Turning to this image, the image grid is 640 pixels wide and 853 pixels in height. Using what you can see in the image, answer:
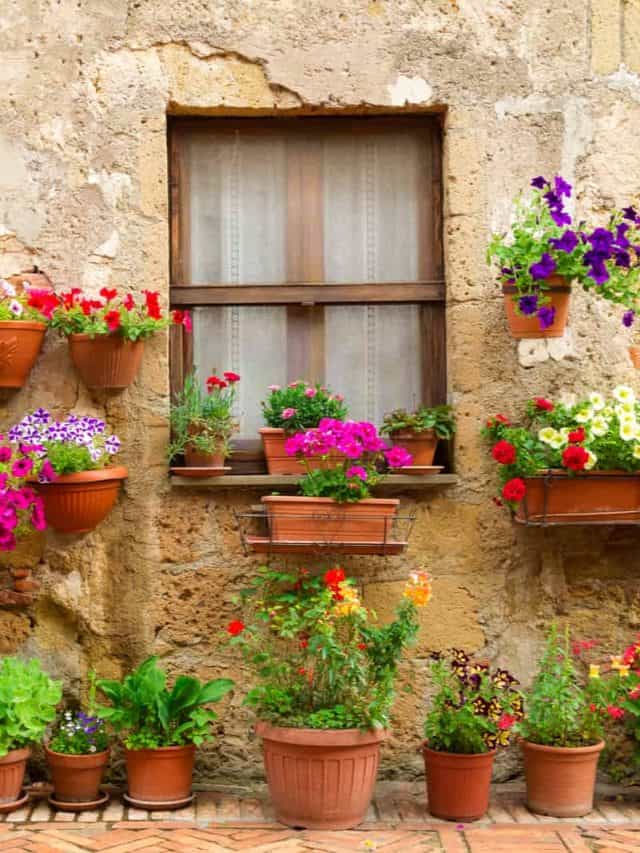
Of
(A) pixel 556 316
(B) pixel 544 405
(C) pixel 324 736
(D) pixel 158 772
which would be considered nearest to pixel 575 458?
(B) pixel 544 405

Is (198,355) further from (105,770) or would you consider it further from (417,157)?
(105,770)

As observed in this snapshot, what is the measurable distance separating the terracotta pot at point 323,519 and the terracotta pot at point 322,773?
77cm

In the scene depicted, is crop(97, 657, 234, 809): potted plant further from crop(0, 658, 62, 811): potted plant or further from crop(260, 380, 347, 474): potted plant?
crop(260, 380, 347, 474): potted plant

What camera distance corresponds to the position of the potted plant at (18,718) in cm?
469

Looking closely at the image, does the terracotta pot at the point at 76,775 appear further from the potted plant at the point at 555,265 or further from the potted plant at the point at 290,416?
the potted plant at the point at 555,265

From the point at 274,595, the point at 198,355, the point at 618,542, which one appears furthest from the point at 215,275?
the point at 618,542

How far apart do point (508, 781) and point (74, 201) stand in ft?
10.2

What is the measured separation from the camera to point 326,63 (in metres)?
5.25

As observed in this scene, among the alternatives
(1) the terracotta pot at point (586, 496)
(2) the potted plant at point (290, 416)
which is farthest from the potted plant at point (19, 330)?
(1) the terracotta pot at point (586, 496)

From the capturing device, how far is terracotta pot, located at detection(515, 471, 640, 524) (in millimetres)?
4906

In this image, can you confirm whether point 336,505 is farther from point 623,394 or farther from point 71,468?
point 623,394

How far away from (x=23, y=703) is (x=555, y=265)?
274 cm

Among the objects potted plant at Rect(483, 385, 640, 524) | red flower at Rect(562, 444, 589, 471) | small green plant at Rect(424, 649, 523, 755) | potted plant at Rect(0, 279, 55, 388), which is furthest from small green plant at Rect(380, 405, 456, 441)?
potted plant at Rect(0, 279, 55, 388)

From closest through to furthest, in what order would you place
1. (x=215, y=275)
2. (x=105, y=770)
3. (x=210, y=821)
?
(x=210, y=821), (x=105, y=770), (x=215, y=275)
